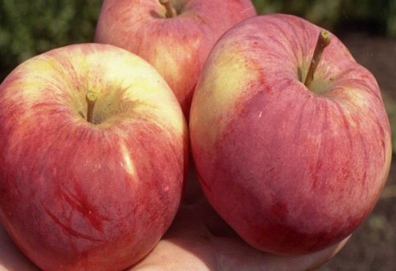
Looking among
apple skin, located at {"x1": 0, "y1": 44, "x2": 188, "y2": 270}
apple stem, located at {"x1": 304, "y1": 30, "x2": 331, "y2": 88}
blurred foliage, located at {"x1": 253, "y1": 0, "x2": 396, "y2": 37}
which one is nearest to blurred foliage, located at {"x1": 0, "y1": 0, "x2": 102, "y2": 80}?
blurred foliage, located at {"x1": 253, "y1": 0, "x2": 396, "y2": 37}

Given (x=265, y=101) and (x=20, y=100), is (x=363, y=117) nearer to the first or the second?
(x=265, y=101)

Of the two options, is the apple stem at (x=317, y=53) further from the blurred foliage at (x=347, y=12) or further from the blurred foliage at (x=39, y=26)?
the blurred foliage at (x=347, y=12)

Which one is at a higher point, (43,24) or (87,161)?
(87,161)

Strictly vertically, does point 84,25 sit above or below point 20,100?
below

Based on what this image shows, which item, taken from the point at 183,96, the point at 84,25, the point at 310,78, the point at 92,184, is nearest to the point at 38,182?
the point at 92,184

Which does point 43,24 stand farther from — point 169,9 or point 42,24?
point 169,9

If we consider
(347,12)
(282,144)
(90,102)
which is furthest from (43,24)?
(282,144)
